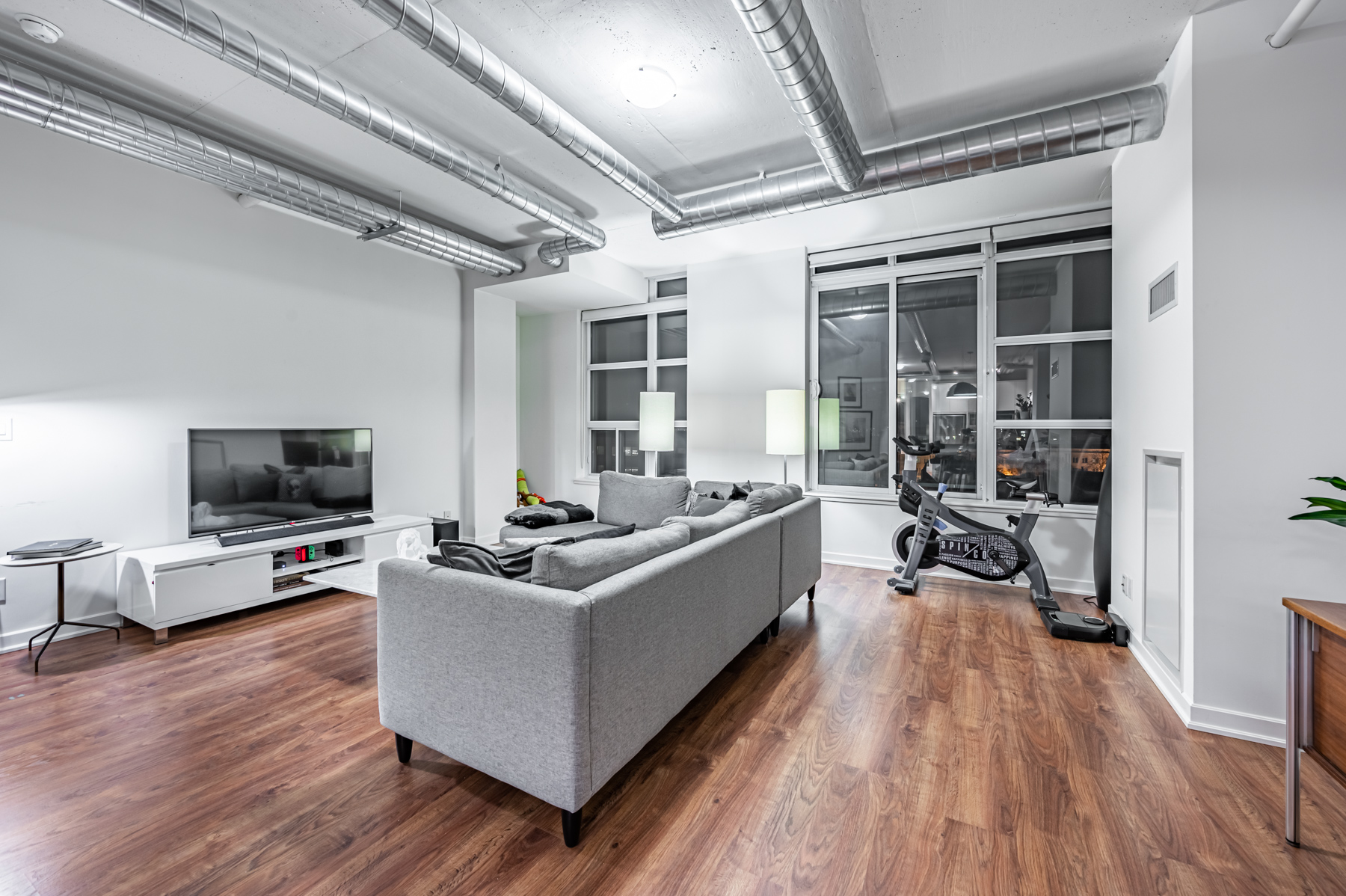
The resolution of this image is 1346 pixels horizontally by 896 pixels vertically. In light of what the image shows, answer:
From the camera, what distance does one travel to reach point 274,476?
3969 mm

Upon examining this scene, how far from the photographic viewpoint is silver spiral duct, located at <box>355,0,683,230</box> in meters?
1.94

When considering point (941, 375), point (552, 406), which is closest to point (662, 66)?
point (941, 375)

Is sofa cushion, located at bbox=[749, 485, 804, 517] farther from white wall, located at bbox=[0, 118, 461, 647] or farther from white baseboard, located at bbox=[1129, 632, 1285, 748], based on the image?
white wall, located at bbox=[0, 118, 461, 647]

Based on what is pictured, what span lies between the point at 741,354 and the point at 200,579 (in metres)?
4.27

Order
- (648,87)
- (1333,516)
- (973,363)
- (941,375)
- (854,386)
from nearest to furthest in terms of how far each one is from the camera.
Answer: (1333,516) → (648,87) → (973,363) → (941,375) → (854,386)

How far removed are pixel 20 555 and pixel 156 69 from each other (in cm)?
241

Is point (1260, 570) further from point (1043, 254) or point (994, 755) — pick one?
point (1043, 254)

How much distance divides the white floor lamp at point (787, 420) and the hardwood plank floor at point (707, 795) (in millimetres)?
2056

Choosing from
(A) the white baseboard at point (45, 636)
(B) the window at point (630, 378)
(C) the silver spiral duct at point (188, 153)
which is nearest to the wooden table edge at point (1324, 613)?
(B) the window at point (630, 378)

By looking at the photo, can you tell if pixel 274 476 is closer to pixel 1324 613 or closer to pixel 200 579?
pixel 200 579

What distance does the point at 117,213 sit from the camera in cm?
331

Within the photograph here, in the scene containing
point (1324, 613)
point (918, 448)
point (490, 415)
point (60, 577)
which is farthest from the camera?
point (490, 415)

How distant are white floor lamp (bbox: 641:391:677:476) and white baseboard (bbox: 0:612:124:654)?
3.81 metres

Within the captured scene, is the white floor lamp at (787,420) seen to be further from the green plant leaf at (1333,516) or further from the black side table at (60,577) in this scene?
the black side table at (60,577)
